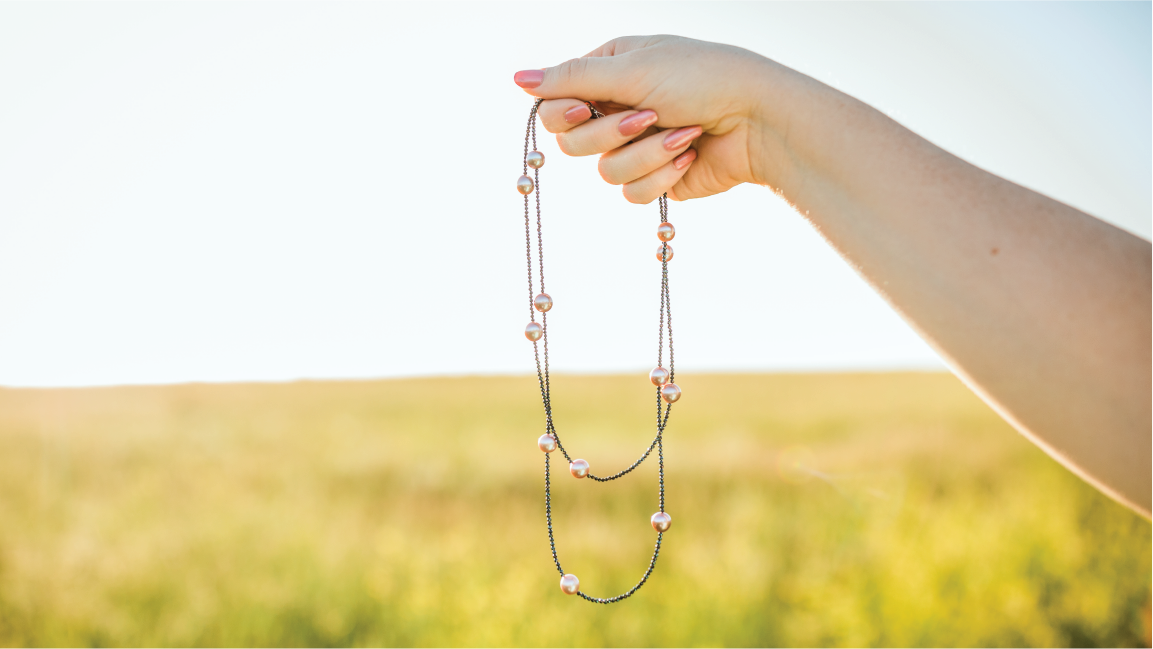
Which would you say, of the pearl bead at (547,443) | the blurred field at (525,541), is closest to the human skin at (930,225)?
the pearl bead at (547,443)

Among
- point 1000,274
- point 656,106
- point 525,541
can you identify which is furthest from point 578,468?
point 525,541

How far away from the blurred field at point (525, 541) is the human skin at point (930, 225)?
3774 millimetres

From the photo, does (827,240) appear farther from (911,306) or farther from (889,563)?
(889,563)

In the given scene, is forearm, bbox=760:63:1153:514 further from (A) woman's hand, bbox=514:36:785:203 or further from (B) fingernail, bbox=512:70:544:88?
(B) fingernail, bbox=512:70:544:88

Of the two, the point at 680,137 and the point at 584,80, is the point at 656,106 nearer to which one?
the point at 680,137

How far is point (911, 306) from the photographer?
1.62 meters

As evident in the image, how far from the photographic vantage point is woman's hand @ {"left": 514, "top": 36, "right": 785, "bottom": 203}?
177 centimetres

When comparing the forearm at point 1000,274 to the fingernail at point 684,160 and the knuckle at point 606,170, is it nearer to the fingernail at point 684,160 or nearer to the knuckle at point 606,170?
the fingernail at point 684,160

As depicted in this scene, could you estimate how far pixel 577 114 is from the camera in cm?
184

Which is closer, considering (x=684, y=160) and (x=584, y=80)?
(x=584, y=80)

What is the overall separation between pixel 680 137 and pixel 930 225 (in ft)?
2.28

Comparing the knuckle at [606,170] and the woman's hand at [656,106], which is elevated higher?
the woman's hand at [656,106]

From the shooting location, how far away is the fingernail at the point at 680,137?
182 cm

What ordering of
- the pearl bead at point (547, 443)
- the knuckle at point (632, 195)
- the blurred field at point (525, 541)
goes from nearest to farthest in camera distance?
the knuckle at point (632, 195), the pearl bead at point (547, 443), the blurred field at point (525, 541)
